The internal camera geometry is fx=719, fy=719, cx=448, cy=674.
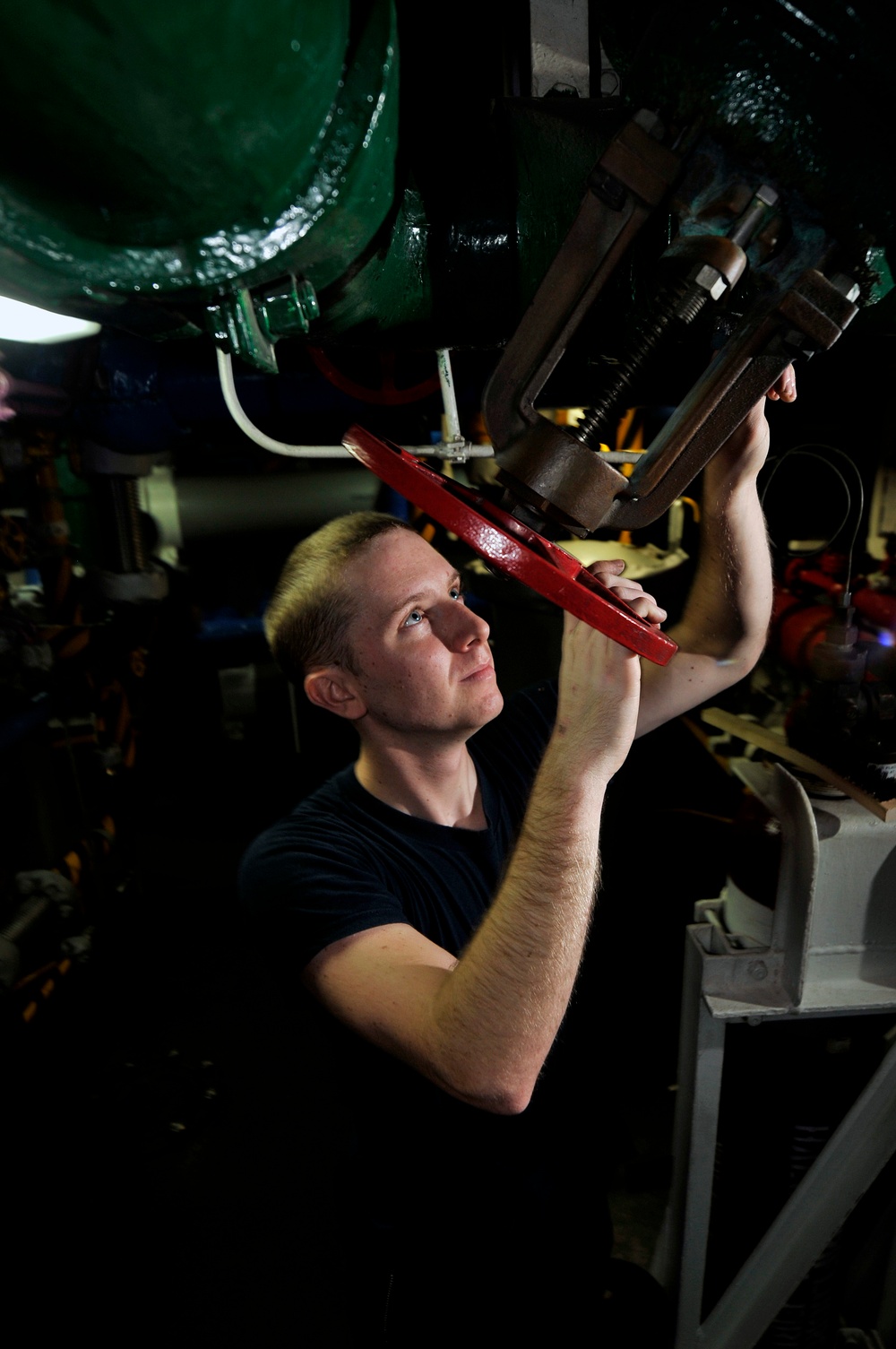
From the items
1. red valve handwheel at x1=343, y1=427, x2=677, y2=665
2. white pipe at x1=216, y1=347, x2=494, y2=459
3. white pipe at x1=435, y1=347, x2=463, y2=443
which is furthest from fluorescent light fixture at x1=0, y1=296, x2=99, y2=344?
red valve handwheel at x1=343, y1=427, x2=677, y2=665

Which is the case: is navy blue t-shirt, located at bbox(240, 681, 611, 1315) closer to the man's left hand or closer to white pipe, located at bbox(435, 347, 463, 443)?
the man's left hand

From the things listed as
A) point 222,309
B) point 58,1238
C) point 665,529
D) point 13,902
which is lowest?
point 58,1238

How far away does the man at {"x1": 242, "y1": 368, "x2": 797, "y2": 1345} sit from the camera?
993 mm

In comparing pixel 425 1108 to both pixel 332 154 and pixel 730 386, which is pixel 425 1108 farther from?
pixel 332 154

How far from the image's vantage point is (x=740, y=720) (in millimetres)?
1754

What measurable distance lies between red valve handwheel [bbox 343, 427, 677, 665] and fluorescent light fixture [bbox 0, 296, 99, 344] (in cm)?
56

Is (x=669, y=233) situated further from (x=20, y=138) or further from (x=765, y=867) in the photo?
(x=765, y=867)

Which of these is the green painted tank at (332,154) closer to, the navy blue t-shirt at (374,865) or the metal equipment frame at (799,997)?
the navy blue t-shirt at (374,865)

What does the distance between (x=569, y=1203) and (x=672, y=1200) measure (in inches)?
16.4

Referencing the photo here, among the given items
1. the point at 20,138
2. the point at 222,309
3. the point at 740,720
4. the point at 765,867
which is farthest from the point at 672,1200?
the point at 20,138

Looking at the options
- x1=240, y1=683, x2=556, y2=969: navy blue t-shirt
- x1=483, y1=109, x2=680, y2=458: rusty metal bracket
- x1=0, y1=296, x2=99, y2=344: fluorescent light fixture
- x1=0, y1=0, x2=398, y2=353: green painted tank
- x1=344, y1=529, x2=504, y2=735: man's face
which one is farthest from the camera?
x1=344, y1=529, x2=504, y2=735: man's face

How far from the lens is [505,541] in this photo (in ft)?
1.97

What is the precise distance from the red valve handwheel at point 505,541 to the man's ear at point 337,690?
0.68m

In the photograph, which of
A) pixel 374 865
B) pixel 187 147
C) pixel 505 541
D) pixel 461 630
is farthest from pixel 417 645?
pixel 187 147
